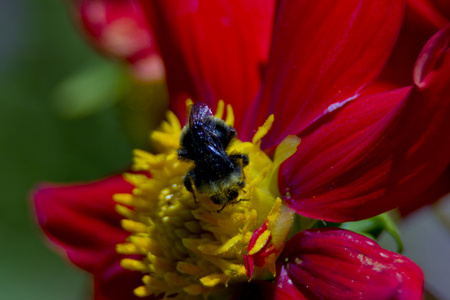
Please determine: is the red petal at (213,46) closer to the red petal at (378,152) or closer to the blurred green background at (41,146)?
the red petal at (378,152)

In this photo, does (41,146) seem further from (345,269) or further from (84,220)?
(345,269)

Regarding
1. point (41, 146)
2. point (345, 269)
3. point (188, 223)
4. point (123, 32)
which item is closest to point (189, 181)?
point (188, 223)

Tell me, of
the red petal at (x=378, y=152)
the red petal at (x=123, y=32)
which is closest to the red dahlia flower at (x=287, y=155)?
the red petal at (x=378, y=152)

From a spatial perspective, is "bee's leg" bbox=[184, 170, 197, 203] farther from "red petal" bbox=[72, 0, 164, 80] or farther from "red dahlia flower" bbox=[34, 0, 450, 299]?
"red petal" bbox=[72, 0, 164, 80]

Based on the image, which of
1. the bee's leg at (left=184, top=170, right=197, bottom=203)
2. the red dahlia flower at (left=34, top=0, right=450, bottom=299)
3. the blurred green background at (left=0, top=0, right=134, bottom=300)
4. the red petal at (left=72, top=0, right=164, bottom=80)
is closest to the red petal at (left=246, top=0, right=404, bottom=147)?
the red dahlia flower at (left=34, top=0, right=450, bottom=299)

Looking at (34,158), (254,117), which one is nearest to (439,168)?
(254,117)

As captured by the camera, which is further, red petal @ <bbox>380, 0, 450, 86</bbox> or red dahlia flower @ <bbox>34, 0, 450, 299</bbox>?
red petal @ <bbox>380, 0, 450, 86</bbox>
